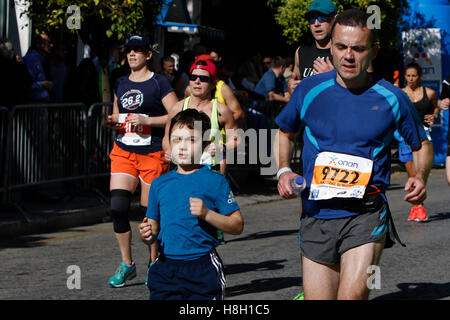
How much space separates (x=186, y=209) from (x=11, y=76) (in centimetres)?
639

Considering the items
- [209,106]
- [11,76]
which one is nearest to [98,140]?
[11,76]

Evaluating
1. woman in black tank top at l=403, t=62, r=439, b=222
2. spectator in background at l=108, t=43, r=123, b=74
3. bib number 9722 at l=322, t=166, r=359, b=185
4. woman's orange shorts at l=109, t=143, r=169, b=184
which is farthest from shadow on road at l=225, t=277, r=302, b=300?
spectator in background at l=108, t=43, r=123, b=74

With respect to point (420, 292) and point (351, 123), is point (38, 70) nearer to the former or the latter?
point (420, 292)

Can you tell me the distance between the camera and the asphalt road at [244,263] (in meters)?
6.73

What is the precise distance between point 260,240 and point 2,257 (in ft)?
8.79

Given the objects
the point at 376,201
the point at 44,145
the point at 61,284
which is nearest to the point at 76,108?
the point at 44,145

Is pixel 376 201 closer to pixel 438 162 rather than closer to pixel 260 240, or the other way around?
pixel 260 240

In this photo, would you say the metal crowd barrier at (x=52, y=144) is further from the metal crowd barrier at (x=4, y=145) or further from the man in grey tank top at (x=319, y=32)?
the man in grey tank top at (x=319, y=32)

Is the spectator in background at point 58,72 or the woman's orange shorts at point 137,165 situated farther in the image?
the spectator in background at point 58,72

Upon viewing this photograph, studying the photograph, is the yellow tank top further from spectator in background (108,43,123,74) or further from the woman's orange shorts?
spectator in background (108,43,123,74)

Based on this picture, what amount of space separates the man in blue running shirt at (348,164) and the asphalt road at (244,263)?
1986mm

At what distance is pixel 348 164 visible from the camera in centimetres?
454

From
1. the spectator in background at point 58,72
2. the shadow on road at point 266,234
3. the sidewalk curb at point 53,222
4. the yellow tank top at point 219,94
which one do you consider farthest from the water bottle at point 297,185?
the spectator in background at point 58,72

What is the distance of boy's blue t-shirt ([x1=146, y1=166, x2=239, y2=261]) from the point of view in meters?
4.62
